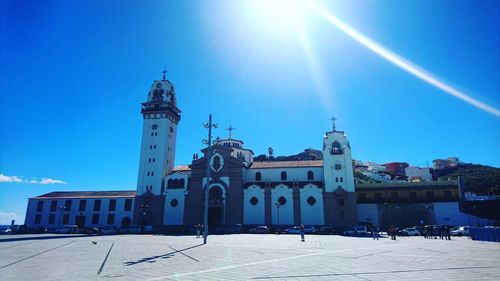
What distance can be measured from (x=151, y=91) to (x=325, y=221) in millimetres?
43319

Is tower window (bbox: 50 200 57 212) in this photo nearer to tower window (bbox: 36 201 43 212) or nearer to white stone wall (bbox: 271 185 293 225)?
tower window (bbox: 36 201 43 212)

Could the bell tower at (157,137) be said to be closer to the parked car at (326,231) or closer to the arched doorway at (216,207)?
the arched doorway at (216,207)

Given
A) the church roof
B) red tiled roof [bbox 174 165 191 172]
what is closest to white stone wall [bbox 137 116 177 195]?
red tiled roof [bbox 174 165 191 172]

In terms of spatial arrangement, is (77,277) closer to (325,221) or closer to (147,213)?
(325,221)

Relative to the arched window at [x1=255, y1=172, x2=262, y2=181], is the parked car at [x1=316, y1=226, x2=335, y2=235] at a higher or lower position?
lower

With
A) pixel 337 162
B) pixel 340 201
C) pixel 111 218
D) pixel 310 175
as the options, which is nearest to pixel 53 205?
pixel 111 218

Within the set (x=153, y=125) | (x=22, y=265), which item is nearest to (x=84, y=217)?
(x=153, y=125)

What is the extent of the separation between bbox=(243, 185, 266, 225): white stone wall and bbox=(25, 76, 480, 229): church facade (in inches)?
6.9

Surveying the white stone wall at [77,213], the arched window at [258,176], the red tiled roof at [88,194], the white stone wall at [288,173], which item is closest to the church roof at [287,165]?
the white stone wall at [288,173]

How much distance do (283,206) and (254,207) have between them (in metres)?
5.22

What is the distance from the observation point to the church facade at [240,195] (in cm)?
5294

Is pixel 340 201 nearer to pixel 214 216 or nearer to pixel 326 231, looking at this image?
pixel 326 231

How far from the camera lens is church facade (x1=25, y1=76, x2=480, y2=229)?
174 feet

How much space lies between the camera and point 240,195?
2159 inches
